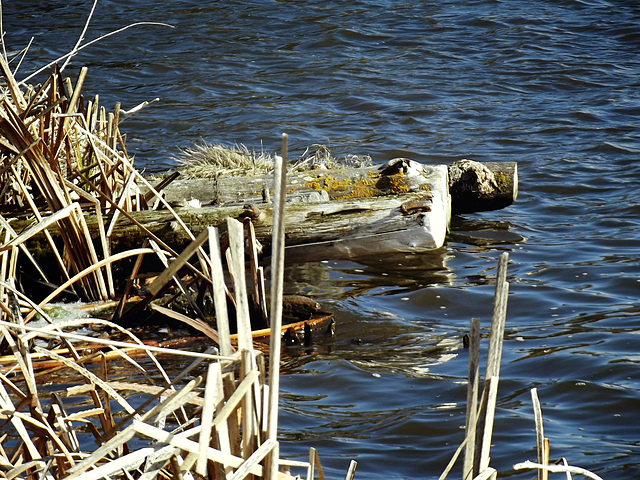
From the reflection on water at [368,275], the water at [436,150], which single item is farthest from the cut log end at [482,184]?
the reflection on water at [368,275]

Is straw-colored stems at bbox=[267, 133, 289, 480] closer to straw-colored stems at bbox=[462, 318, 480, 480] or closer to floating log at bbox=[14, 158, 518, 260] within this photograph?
straw-colored stems at bbox=[462, 318, 480, 480]

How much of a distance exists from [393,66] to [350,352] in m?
8.46

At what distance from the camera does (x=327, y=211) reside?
5039 millimetres

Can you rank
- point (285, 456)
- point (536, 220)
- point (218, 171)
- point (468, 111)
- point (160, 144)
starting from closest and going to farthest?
point (285, 456)
point (218, 171)
point (536, 220)
point (160, 144)
point (468, 111)

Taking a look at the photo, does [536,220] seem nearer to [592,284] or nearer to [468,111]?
[592,284]

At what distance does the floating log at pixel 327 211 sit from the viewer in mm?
4668

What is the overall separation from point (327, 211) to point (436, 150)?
381 cm

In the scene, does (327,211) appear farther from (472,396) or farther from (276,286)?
(276,286)

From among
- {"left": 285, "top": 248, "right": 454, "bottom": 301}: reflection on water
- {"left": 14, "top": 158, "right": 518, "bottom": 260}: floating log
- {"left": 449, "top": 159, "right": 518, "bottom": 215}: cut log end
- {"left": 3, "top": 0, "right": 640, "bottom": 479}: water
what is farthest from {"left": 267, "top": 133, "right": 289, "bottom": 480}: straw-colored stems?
{"left": 449, "top": 159, "right": 518, "bottom": 215}: cut log end

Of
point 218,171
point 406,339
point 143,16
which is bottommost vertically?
point 406,339

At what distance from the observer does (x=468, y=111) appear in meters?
10.0

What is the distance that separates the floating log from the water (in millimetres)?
313

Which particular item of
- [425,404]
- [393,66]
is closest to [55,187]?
[425,404]

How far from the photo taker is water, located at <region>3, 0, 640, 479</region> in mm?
3438
